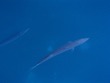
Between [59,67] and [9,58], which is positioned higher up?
[9,58]

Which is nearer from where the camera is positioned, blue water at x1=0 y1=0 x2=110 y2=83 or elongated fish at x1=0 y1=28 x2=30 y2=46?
elongated fish at x1=0 y1=28 x2=30 y2=46

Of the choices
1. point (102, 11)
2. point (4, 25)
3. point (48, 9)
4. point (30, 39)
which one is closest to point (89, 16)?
point (102, 11)

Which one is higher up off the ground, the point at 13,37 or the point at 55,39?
the point at 13,37

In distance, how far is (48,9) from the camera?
18.2 ft

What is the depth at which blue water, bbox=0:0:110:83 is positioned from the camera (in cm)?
553

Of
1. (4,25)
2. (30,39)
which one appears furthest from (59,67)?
(4,25)

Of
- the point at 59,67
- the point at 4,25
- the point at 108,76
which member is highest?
the point at 4,25

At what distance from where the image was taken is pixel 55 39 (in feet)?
18.4

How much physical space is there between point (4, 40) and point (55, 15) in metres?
0.91

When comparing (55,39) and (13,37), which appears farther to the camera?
(55,39)

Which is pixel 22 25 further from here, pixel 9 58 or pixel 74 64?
pixel 74 64

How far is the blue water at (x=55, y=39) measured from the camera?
218 inches

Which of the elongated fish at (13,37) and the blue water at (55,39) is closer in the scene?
the elongated fish at (13,37)

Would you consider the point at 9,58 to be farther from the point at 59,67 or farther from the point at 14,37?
the point at 59,67
